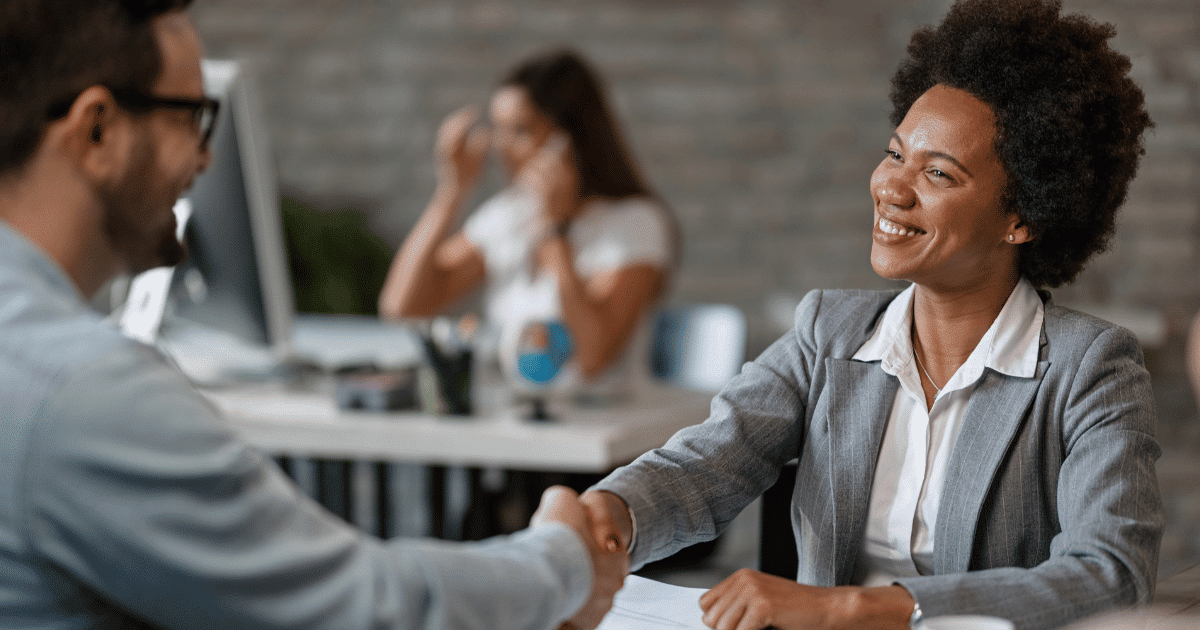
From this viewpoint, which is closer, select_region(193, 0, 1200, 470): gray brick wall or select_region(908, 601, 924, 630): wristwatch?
select_region(908, 601, 924, 630): wristwatch

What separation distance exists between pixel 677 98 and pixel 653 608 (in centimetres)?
298

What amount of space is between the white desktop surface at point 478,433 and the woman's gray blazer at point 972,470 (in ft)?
2.49

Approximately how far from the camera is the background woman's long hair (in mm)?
2574

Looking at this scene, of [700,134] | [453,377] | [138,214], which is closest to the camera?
[138,214]

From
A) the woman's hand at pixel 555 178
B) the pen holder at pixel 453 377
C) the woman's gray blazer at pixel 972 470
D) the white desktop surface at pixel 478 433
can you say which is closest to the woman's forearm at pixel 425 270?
the woman's hand at pixel 555 178

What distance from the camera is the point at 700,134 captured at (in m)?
→ 3.78

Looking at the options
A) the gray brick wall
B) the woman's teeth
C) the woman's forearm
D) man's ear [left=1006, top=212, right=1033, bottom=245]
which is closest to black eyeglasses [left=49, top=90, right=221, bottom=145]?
the woman's teeth

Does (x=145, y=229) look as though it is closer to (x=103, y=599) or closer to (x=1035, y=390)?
(x=103, y=599)

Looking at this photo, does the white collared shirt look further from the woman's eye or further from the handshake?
the handshake

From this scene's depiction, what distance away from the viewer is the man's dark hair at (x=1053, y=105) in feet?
3.60

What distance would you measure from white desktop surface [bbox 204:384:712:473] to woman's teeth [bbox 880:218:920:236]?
0.88m

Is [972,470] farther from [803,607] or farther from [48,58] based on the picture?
[48,58]

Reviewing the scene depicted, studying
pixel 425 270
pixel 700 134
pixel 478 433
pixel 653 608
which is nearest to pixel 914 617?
pixel 653 608

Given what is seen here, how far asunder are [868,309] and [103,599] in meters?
0.87
